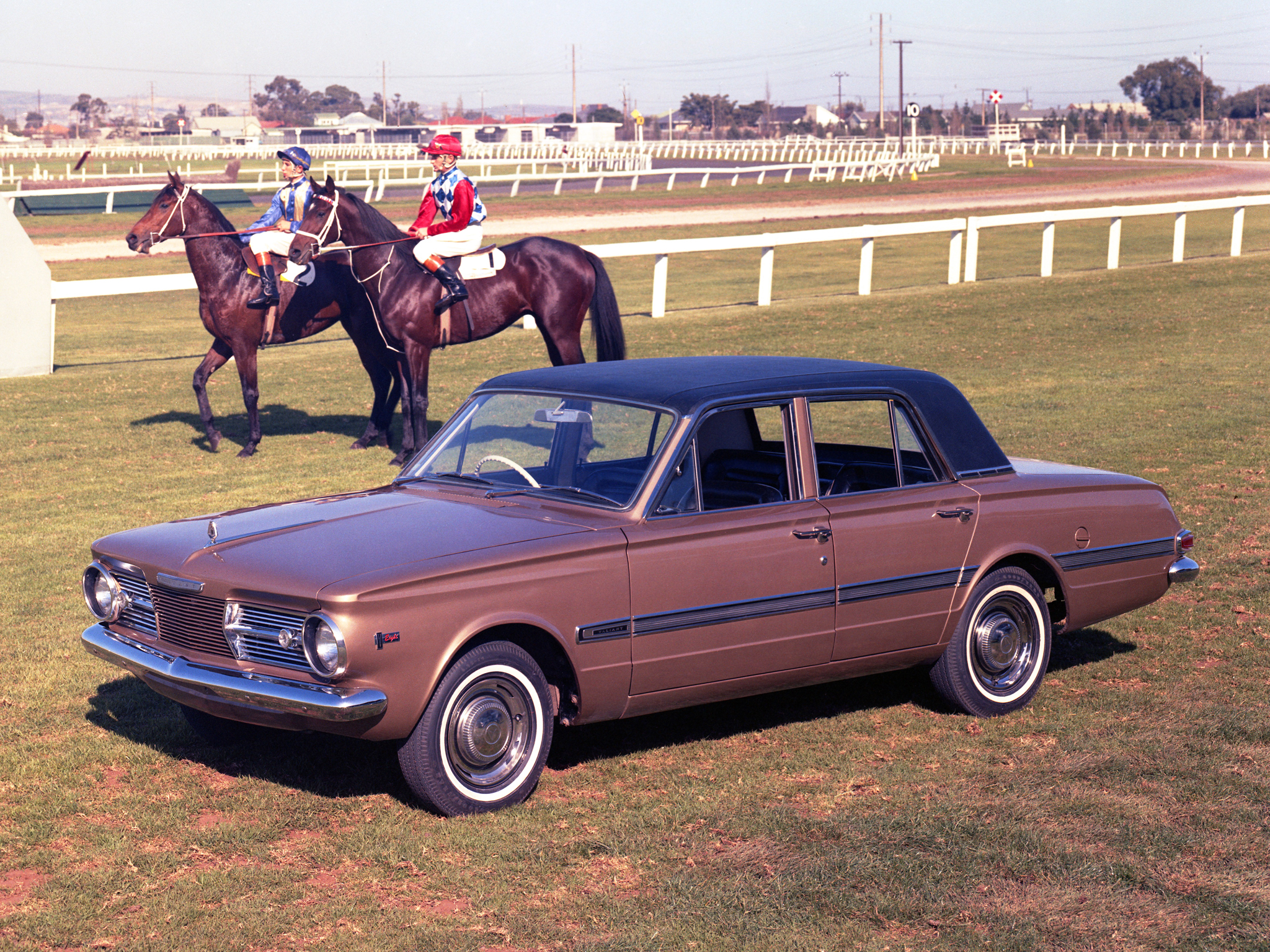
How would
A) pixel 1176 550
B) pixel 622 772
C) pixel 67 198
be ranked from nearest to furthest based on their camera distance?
1. pixel 622 772
2. pixel 1176 550
3. pixel 67 198

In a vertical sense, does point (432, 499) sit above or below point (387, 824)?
above

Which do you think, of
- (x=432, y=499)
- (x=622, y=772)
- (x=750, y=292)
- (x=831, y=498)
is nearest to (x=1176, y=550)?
(x=831, y=498)

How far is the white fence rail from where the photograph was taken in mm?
19562

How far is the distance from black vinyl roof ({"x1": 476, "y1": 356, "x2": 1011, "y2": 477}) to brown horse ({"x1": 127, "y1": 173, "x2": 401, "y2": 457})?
7611 millimetres

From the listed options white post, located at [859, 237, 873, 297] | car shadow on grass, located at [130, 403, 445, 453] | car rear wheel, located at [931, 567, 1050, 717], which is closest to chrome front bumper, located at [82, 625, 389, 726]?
car rear wheel, located at [931, 567, 1050, 717]

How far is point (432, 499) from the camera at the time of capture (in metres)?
6.37

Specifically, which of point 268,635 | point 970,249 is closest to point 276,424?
point 268,635

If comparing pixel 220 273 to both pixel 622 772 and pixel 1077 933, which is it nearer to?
pixel 622 772

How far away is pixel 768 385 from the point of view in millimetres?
6484

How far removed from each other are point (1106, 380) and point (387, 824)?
13184 mm

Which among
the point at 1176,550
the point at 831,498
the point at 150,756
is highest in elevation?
the point at 831,498

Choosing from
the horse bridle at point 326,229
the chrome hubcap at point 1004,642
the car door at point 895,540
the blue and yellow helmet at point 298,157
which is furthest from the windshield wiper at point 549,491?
→ the blue and yellow helmet at point 298,157

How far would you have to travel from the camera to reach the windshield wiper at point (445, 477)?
6543 millimetres

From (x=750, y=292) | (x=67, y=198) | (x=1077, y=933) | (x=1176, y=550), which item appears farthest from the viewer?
(x=67, y=198)
